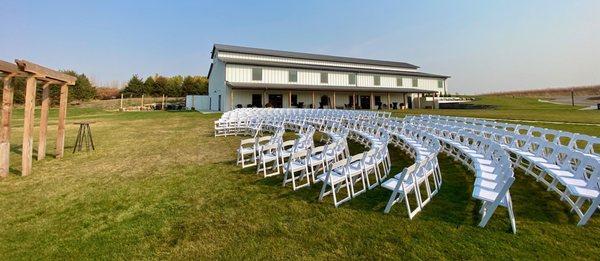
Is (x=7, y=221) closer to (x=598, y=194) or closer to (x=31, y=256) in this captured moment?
(x=31, y=256)

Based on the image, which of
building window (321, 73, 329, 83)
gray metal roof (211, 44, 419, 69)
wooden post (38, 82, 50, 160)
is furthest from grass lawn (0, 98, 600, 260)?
gray metal roof (211, 44, 419, 69)

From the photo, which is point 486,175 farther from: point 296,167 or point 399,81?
point 399,81

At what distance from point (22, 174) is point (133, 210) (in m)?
4.46

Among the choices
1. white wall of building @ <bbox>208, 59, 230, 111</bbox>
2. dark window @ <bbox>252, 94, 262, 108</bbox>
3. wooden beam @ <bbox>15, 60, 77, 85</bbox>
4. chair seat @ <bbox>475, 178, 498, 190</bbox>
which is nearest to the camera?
chair seat @ <bbox>475, 178, 498, 190</bbox>

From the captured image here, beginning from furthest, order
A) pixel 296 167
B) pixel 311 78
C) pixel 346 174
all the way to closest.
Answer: pixel 311 78 → pixel 296 167 → pixel 346 174

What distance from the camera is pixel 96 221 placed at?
4250 mm

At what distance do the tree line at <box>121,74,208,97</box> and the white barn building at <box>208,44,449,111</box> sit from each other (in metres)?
18.7

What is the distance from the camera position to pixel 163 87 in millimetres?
54062

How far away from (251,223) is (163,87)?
56.3 meters

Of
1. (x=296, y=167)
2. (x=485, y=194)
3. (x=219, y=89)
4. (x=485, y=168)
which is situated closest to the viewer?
(x=485, y=194)

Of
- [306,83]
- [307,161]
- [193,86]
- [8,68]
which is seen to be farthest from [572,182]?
[193,86]

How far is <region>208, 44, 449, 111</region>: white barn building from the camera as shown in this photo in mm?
29469

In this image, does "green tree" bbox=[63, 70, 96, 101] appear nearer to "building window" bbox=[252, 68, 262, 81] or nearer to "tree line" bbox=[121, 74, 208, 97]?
"tree line" bbox=[121, 74, 208, 97]

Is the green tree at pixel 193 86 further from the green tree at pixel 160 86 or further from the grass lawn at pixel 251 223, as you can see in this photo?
the grass lawn at pixel 251 223
